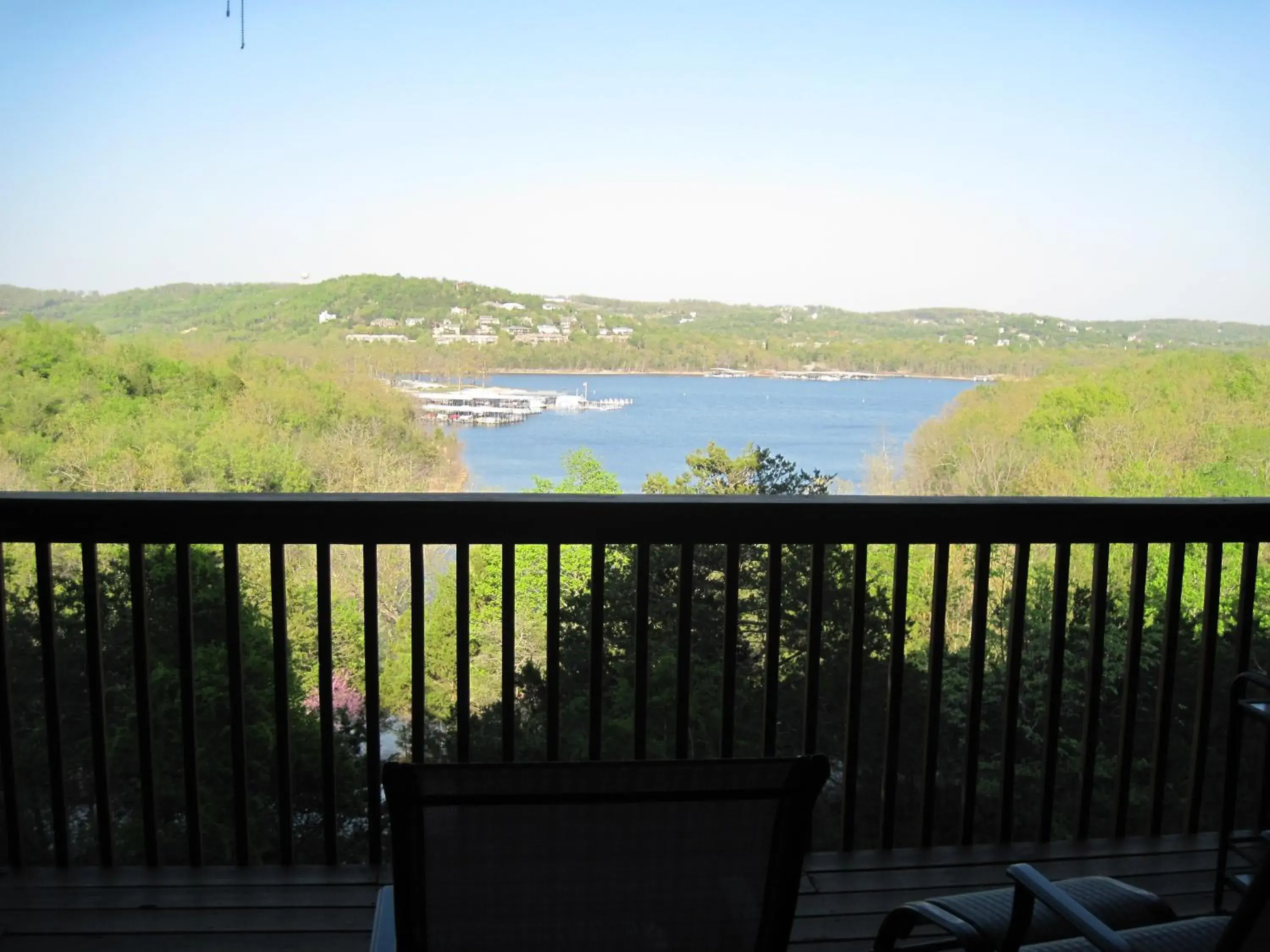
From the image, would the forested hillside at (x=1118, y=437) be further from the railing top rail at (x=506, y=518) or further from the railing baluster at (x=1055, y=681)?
the railing top rail at (x=506, y=518)

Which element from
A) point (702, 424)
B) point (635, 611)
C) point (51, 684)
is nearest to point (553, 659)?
point (635, 611)

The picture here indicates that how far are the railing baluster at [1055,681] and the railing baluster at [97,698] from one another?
229cm

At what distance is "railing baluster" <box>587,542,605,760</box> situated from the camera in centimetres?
248

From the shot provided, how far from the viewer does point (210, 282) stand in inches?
470

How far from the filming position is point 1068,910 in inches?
52.6

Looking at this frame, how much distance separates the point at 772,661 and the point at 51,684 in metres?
1.72

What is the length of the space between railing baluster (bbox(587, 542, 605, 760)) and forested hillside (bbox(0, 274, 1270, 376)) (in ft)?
15.8

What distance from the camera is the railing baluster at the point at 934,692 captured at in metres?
2.61

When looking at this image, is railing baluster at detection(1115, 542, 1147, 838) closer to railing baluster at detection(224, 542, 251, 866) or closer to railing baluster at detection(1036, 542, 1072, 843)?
railing baluster at detection(1036, 542, 1072, 843)

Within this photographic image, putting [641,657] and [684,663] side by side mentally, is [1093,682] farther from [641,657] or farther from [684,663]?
[641,657]

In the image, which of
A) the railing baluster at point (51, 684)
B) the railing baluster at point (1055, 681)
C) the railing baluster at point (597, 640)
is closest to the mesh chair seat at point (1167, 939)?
the railing baluster at point (1055, 681)

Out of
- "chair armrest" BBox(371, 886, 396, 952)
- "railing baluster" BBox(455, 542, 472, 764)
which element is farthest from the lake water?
"chair armrest" BBox(371, 886, 396, 952)

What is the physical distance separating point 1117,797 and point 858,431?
5.63m

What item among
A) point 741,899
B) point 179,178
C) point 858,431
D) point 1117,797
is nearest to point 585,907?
point 741,899
